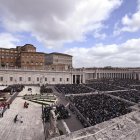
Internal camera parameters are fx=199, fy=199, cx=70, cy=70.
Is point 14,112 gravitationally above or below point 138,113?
below

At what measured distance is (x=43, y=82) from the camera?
80.4 m

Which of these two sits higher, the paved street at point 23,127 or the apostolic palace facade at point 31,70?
the apostolic palace facade at point 31,70

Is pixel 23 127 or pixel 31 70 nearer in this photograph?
pixel 23 127

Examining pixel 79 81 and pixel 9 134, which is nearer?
pixel 9 134

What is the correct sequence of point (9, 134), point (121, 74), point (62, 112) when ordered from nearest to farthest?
point (9, 134)
point (62, 112)
point (121, 74)

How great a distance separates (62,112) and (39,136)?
8.80 m

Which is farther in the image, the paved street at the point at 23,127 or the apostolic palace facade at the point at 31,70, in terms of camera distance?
the apostolic palace facade at the point at 31,70

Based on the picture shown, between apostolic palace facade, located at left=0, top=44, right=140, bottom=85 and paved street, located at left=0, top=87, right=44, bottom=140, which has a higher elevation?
apostolic palace facade, located at left=0, top=44, right=140, bottom=85

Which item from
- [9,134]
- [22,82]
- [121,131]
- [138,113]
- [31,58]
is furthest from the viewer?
[31,58]

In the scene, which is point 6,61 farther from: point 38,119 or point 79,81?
point 38,119

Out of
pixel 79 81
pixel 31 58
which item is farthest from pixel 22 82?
pixel 79 81

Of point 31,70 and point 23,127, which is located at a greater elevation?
point 31,70

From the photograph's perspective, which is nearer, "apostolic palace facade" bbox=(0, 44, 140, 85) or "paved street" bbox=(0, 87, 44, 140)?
"paved street" bbox=(0, 87, 44, 140)

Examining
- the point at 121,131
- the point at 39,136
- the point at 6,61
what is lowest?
the point at 39,136
